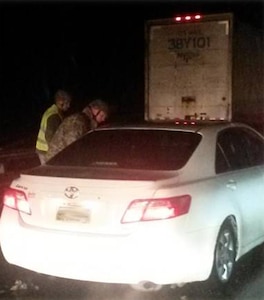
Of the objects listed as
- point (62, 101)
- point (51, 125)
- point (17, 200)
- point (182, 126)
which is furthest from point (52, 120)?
point (17, 200)

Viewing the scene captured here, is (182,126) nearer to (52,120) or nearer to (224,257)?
(224,257)

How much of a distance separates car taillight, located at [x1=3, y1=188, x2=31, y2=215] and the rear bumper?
148 millimetres

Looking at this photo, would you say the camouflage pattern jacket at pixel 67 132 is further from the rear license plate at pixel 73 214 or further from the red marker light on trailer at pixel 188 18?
the red marker light on trailer at pixel 188 18

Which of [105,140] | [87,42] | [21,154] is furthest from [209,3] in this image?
[105,140]

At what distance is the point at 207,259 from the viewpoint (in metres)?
5.17

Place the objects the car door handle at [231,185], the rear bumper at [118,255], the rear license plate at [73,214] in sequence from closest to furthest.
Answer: the rear bumper at [118,255], the rear license plate at [73,214], the car door handle at [231,185]

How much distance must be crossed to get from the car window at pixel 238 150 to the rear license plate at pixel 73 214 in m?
1.27

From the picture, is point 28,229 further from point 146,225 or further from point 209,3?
point 209,3

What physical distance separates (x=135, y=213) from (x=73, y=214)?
0.50 metres

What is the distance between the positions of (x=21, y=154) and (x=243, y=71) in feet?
13.1

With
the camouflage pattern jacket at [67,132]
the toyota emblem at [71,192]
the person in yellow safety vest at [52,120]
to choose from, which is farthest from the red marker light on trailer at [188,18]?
the toyota emblem at [71,192]

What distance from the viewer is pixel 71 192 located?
200 inches

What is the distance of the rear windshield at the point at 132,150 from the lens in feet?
18.1

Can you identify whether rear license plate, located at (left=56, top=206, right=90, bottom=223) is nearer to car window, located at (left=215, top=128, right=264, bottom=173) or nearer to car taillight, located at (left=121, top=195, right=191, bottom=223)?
car taillight, located at (left=121, top=195, right=191, bottom=223)
